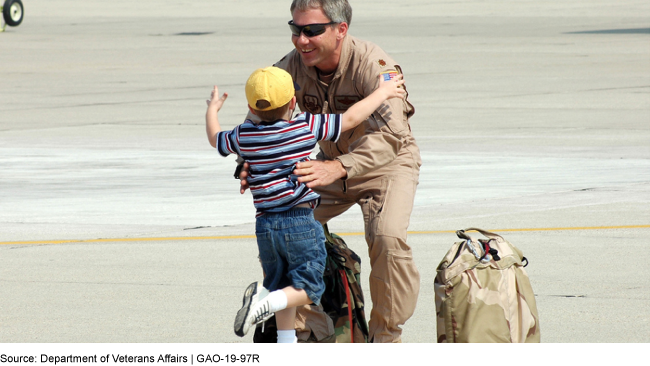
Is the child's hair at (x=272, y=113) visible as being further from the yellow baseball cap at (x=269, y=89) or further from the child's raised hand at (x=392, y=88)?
the child's raised hand at (x=392, y=88)

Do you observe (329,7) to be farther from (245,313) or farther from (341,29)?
(245,313)

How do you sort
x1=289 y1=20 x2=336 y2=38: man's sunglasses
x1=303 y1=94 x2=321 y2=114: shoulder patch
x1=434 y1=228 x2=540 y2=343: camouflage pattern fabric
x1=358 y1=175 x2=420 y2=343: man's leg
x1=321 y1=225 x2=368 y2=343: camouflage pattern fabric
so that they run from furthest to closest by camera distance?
x1=303 y1=94 x2=321 y2=114: shoulder patch → x1=321 y1=225 x2=368 y2=343: camouflage pattern fabric → x1=289 y1=20 x2=336 y2=38: man's sunglasses → x1=358 y1=175 x2=420 y2=343: man's leg → x1=434 y1=228 x2=540 y2=343: camouflage pattern fabric

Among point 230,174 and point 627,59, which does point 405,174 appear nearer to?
point 230,174

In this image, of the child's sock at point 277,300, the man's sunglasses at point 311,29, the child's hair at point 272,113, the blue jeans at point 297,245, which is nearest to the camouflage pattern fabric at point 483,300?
the blue jeans at point 297,245

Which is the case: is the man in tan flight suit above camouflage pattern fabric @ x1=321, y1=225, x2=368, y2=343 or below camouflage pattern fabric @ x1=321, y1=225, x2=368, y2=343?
above

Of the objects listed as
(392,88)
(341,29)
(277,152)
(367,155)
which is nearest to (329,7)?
(341,29)

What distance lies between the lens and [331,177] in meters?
4.64

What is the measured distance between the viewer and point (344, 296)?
5.21m

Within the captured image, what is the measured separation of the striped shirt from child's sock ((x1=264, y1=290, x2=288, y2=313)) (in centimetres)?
35

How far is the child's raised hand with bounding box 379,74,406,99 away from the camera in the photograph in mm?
4777

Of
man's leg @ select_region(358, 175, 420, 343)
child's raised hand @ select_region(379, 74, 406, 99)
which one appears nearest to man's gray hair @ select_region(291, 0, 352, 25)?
child's raised hand @ select_region(379, 74, 406, 99)

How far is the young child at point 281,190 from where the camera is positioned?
4441mm

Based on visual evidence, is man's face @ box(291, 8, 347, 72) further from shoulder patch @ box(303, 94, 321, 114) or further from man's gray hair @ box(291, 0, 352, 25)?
shoulder patch @ box(303, 94, 321, 114)
